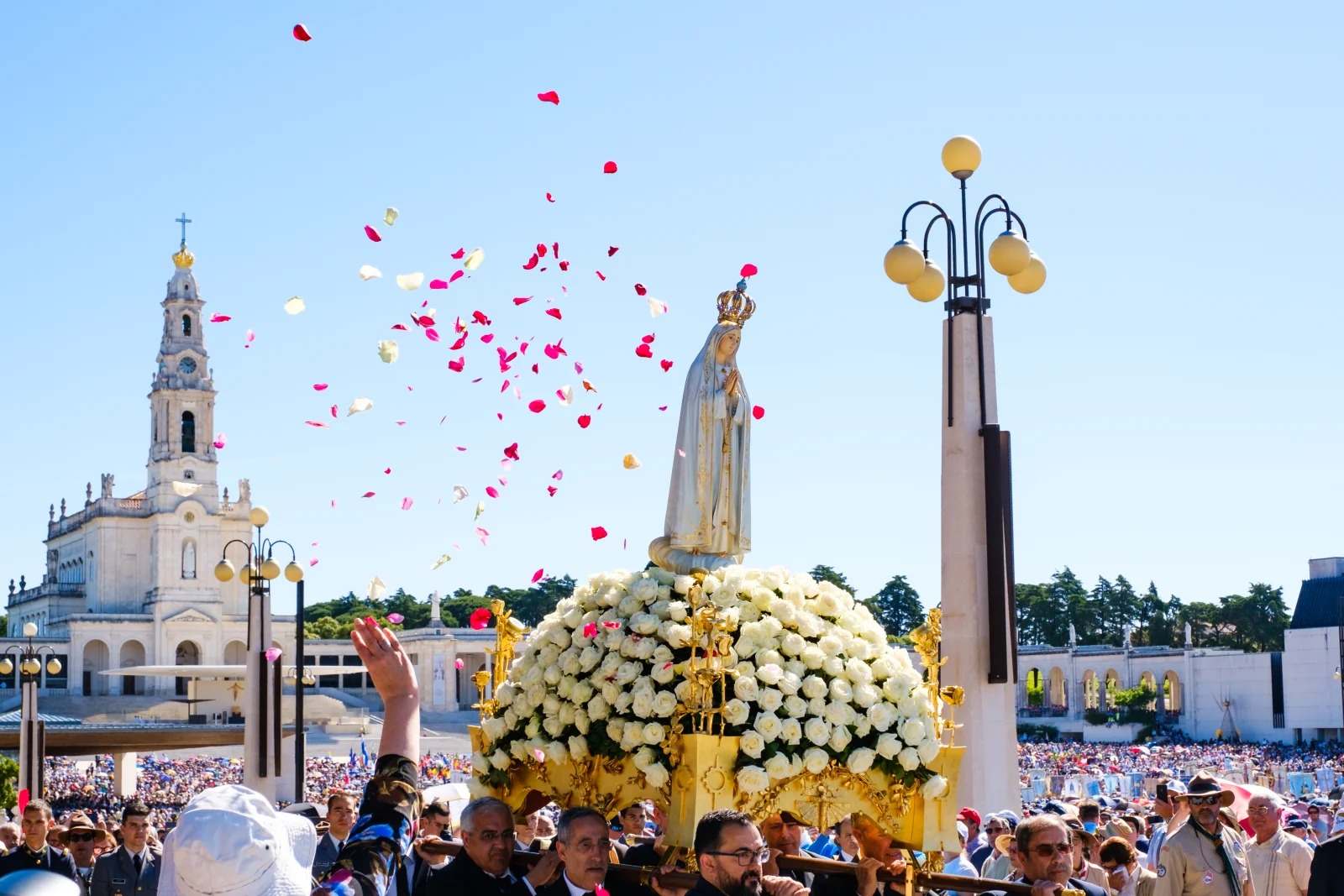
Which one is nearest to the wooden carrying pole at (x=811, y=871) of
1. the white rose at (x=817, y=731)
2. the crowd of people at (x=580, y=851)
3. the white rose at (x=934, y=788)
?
the crowd of people at (x=580, y=851)

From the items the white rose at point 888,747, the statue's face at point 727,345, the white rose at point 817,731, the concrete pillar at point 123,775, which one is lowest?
the concrete pillar at point 123,775

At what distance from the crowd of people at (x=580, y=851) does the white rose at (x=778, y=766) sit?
32 centimetres

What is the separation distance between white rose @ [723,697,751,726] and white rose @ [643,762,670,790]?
0.28 metres

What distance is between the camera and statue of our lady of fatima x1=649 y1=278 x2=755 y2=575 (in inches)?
282

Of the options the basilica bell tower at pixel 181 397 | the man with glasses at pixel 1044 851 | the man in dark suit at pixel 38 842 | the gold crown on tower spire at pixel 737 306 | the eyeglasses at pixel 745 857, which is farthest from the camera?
the basilica bell tower at pixel 181 397

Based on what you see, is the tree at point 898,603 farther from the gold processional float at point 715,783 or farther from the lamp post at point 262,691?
the gold processional float at point 715,783

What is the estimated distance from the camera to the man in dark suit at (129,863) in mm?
10180

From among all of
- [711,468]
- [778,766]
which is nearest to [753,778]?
[778,766]

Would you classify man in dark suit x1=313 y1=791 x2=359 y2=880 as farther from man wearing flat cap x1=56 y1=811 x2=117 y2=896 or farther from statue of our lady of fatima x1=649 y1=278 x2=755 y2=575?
statue of our lady of fatima x1=649 y1=278 x2=755 y2=575

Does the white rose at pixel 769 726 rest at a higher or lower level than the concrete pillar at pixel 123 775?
higher

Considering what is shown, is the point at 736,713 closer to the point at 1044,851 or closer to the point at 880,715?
the point at 880,715

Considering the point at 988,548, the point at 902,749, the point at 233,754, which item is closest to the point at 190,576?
the point at 233,754

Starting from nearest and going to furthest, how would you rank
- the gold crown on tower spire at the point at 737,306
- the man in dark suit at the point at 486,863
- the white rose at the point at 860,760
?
the man in dark suit at the point at 486,863, the white rose at the point at 860,760, the gold crown on tower spire at the point at 737,306

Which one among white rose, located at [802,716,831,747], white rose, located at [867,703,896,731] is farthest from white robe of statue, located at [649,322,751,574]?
white rose, located at [802,716,831,747]
